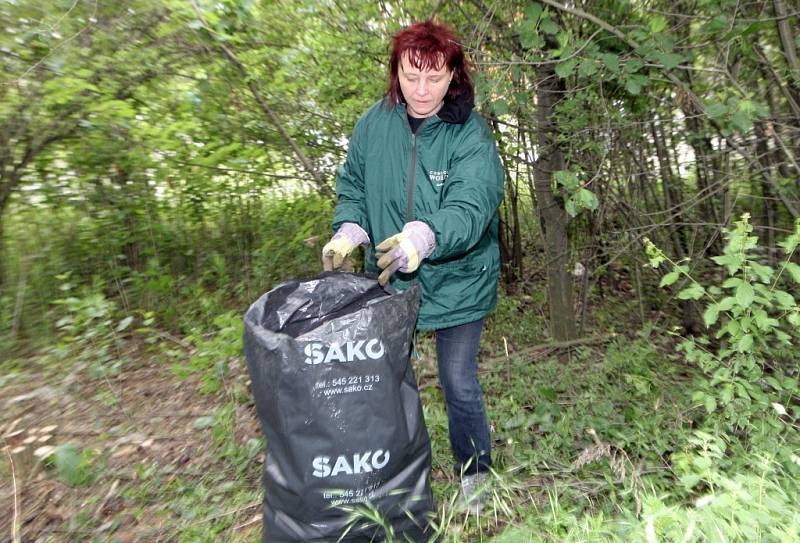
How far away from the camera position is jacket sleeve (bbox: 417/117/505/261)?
1491 millimetres

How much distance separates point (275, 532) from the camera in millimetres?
1521

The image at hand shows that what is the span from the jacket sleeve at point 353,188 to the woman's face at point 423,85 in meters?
0.25

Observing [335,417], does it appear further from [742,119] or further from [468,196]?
[742,119]

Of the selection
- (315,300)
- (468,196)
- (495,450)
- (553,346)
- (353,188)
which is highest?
(353,188)

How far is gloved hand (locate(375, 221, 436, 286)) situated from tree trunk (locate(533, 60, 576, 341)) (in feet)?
5.67

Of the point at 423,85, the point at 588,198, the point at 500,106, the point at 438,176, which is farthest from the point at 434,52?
the point at 588,198

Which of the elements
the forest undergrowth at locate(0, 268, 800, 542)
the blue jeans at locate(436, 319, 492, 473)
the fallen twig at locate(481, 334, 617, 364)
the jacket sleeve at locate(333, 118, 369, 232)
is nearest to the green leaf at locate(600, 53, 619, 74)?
the jacket sleeve at locate(333, 118, 369, 232)

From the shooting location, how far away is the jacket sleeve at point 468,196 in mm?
1491

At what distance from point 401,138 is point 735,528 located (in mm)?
1440

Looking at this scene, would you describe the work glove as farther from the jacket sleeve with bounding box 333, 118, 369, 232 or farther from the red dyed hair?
Answer: the red dyed hair

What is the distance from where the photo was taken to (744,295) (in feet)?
5.81

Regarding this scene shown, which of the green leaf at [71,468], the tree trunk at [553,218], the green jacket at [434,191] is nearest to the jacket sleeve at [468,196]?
the green jacket at [434,191]

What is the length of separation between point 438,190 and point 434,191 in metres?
0.01

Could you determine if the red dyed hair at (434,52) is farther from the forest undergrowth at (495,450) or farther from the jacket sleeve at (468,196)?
the forest undergrowth at (495,450)
